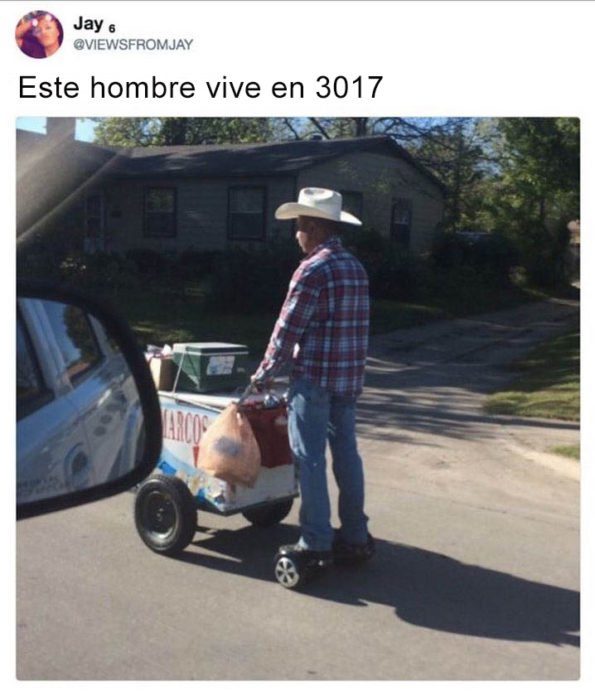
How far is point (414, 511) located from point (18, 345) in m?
4.25

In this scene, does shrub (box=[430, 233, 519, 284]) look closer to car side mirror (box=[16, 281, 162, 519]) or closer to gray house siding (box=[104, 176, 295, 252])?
gray house siding (box=[104, 176, 295, 252])

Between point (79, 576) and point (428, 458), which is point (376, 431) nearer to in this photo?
point (428, 458)

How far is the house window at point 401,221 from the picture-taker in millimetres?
25031

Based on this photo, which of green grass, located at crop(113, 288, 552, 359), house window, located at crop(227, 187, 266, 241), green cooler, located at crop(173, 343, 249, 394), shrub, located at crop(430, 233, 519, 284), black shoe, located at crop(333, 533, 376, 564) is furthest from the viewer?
shrub, located at crop(430, 233, 519, 284)

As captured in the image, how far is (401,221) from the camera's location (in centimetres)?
2538

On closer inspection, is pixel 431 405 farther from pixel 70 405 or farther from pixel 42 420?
pixel 42 420

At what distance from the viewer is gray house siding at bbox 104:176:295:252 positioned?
22078 millimetres

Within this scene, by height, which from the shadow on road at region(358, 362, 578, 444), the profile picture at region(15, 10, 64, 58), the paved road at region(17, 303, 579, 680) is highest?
the profile picture at region(15, 10, 64, 58)

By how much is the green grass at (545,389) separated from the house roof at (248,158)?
9.54 metres

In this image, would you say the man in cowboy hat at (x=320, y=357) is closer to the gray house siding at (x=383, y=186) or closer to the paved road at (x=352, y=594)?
the paved road at (x=352, y=594)

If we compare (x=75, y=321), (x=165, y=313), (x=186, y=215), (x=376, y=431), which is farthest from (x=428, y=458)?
(x=186, y=215)

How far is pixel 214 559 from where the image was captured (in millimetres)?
5320

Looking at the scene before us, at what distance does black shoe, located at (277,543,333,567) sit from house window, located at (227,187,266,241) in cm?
1777

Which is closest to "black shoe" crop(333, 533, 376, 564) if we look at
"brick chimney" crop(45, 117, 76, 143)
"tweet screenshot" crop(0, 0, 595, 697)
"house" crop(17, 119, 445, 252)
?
"tweet screenshot" crop(0, 0, 595, 697)
